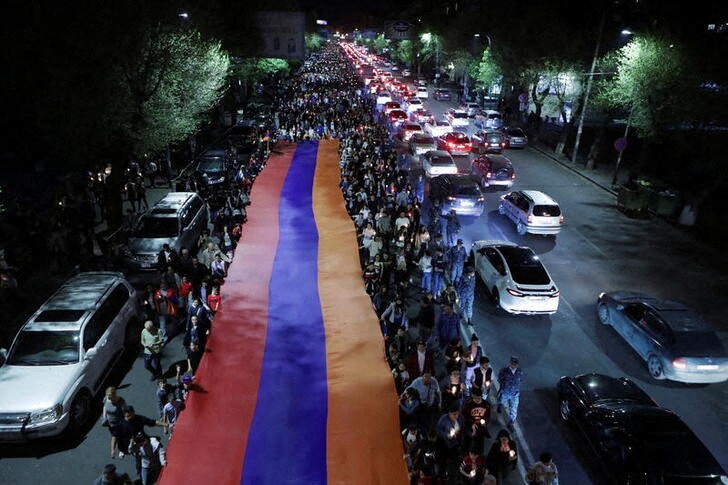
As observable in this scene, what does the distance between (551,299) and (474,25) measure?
58075 mm

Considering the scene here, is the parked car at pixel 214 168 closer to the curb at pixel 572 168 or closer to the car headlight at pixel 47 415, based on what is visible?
the car headlight at pixel 47 415

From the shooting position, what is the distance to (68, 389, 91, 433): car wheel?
9.52 m

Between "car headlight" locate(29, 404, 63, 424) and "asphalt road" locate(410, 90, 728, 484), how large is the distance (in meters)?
8.85

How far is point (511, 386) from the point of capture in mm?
Answer: 9820

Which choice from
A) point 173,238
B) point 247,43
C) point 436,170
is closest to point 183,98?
point 173,238

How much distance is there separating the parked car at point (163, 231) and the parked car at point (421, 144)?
16.7 metres

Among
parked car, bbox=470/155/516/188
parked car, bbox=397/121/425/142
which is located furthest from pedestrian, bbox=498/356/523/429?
parked car, bbox=397/121/425/142

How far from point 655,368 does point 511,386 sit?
461 cm

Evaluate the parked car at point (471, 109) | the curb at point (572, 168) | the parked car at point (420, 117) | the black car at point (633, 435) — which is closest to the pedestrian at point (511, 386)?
the black car at point (633, 435)

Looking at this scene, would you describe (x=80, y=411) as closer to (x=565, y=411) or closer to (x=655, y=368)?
(x=565, y=411)

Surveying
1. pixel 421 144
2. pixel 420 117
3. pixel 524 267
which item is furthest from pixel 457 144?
pixel 524 267

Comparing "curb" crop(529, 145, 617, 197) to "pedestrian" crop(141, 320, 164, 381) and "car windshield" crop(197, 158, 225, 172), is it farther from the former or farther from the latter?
"pedestrian" crop(141, 320, 164, 381)

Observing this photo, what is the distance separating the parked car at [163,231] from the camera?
1588cm

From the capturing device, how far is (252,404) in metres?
9.65
